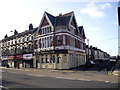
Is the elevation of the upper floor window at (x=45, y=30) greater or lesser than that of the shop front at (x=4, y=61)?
greater

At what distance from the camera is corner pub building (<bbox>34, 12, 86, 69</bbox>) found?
31.0 metres

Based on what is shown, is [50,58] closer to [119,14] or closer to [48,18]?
[48,18]

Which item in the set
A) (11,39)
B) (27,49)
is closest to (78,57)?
(27,49)

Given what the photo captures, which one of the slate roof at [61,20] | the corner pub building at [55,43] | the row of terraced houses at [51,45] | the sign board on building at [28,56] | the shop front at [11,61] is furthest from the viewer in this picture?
the shop front at [11,61]

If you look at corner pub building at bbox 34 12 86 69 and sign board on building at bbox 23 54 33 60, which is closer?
corner pub building at bbox 34 12 86 69

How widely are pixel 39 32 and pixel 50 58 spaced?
8497 mm

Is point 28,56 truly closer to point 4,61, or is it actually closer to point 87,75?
point 4,61

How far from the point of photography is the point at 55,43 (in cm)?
3234

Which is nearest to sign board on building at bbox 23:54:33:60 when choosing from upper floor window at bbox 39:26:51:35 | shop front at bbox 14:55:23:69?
shop front at bbox 14:55:23:69

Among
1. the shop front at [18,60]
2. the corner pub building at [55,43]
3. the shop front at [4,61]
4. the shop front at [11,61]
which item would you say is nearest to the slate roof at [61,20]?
the corner pub building at [55,43]

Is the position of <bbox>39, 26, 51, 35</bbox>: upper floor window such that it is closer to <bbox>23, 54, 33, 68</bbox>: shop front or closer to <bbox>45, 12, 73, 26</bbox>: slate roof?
<bbox>45, 12, 73, 26</bbox>: slate roof

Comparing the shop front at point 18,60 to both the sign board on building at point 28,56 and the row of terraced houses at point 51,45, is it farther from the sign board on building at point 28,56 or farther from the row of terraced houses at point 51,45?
the sign board on building at point 28,56

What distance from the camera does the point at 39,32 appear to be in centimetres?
3644

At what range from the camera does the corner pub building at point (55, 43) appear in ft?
102
